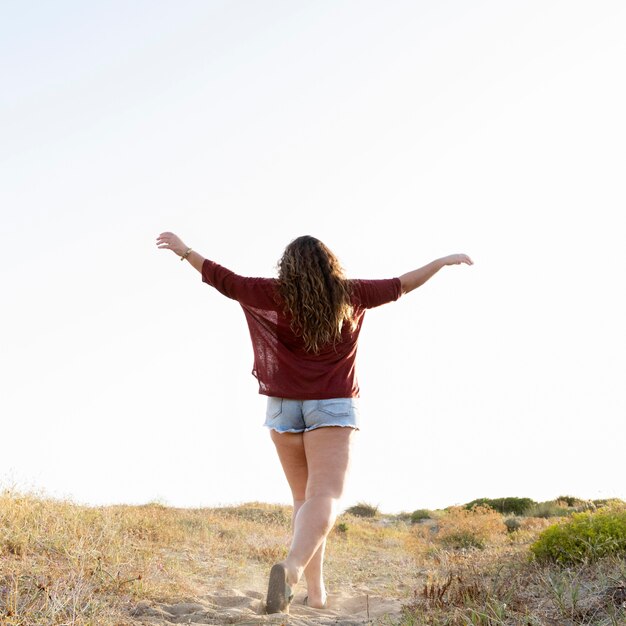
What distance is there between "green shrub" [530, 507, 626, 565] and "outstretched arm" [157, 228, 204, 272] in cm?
411

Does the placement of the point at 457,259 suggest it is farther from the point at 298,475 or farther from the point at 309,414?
the point at 298,475

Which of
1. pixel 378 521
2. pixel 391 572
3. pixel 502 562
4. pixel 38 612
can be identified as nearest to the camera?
pixel 38 612

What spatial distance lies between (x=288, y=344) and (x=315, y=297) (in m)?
0.50

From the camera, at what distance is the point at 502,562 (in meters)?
7.10

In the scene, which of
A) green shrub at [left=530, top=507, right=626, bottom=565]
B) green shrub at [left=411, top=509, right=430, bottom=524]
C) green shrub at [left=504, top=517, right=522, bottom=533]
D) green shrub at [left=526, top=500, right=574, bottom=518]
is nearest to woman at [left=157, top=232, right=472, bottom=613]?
green shrub at [left=530, top=507, right=626, bottom=565]

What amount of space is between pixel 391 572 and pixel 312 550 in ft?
16.9

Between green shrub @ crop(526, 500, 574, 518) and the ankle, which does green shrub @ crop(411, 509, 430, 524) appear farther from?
the ankle

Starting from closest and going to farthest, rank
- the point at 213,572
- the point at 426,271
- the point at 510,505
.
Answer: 1. the point at 426,271
2. the point at 213,572
3. the point at 510,505

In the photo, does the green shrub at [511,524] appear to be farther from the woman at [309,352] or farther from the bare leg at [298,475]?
the woman at [309,352]

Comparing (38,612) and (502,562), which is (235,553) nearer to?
(502,562)

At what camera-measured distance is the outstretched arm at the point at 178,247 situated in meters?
→ 5.93

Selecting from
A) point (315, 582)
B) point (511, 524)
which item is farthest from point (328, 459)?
point (511, 524)

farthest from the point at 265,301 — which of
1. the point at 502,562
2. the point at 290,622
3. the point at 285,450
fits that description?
the point at 502,562

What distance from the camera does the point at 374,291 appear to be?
5961 mm
